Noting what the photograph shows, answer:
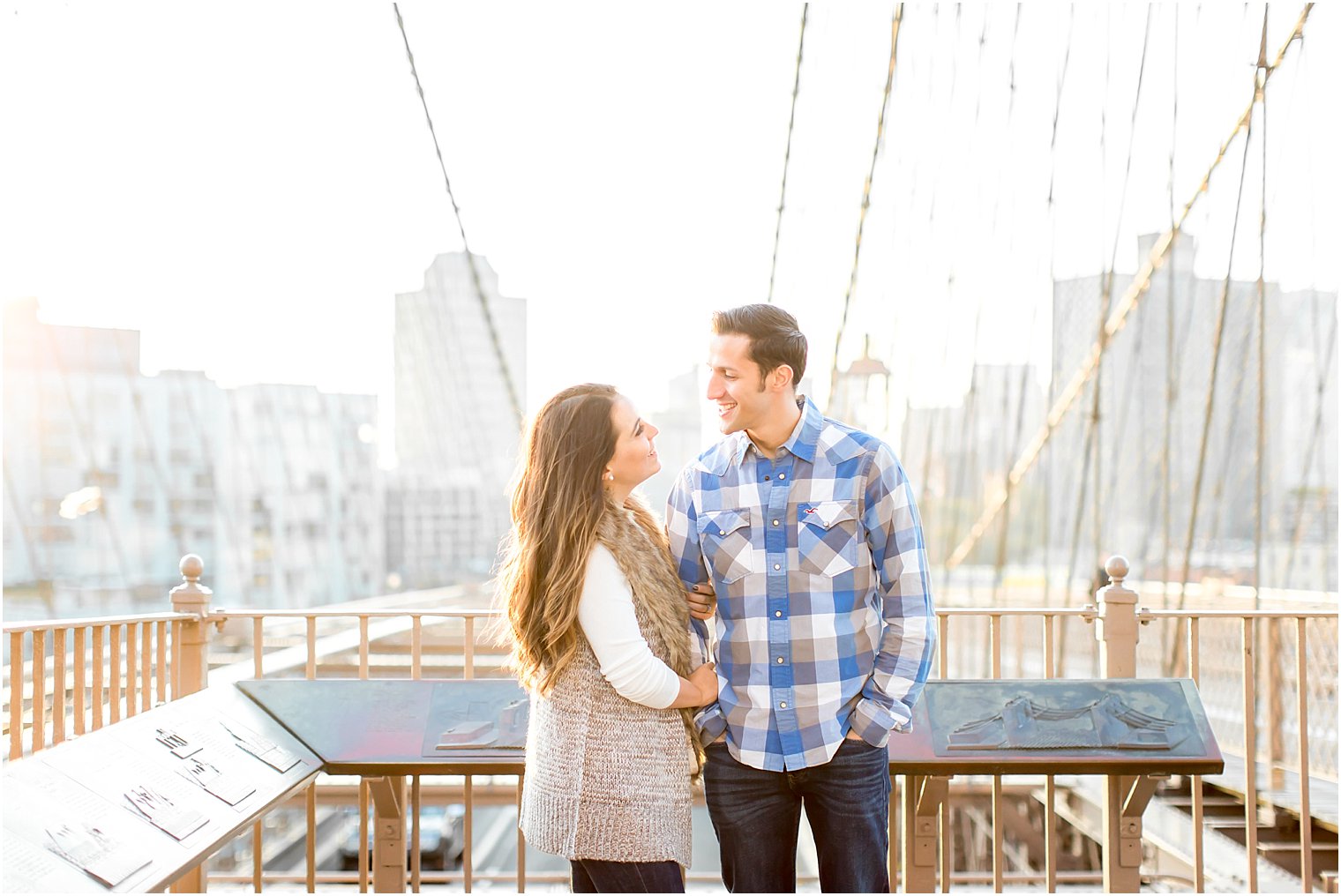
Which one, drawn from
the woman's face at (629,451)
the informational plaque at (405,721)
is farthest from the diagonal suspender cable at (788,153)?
the woman's face at (629,451)

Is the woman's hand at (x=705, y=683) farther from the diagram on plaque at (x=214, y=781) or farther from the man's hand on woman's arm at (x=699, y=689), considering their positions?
the diagram on plaque at (x=214, y=781)

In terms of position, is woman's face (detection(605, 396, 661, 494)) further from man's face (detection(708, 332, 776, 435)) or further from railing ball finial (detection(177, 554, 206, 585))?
railing ball finial (detection(177, 554, 206, 585))

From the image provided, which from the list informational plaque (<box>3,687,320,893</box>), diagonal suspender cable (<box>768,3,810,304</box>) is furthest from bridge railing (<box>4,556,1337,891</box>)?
diagonal suspender cable (<box>768,3,810,304</box>)

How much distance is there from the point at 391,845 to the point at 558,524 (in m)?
1.58

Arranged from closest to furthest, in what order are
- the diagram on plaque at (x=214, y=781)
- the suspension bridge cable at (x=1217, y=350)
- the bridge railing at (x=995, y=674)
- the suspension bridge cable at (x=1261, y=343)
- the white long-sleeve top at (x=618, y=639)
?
the white long-sleeve top at (x=618, y=639), the diagram on plaque at (x=214, y=781), the bridge railing at (x=995, y=674), the suspension bridge cable at (x=1261, y=343), the suspension bridge cable at (x=1217, y=350)

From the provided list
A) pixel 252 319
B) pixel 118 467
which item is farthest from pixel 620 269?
pixel 118 467

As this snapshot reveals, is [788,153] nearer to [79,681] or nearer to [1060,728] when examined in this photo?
[1060,728]

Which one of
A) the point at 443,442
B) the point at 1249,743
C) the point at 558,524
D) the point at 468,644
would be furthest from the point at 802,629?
the point at 443,442

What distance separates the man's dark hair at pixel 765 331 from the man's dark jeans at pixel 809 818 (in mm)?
570

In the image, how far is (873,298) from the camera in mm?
10859

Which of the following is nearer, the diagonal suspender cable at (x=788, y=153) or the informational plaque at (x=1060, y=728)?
the informational plaque at (x=1060, y=728)

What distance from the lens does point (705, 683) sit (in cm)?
129

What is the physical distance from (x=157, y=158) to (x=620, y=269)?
7755 millimetres

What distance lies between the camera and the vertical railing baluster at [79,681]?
211cm
